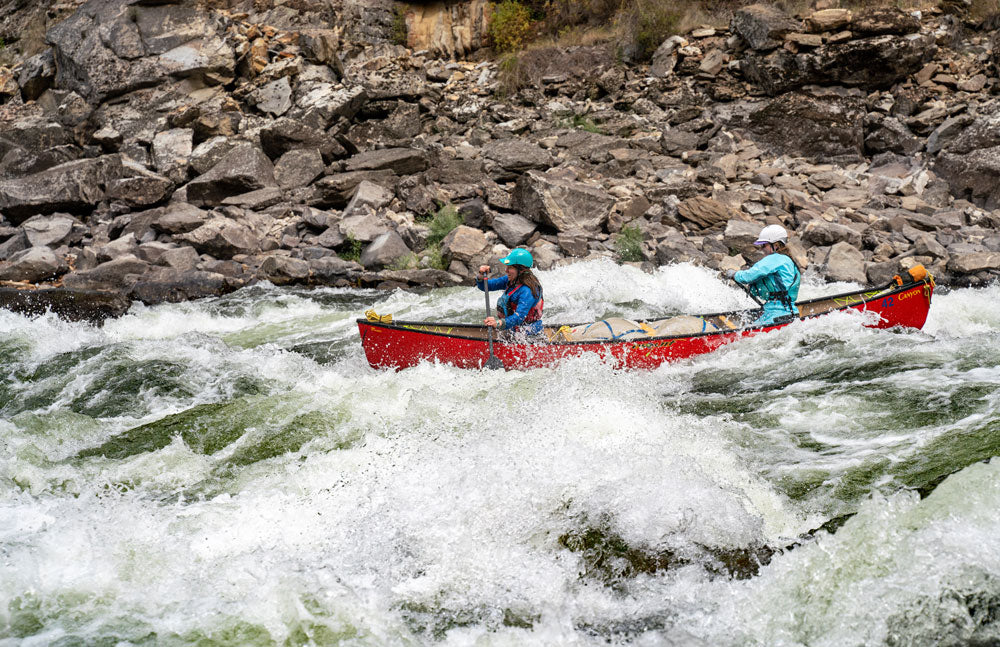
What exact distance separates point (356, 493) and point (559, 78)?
16428 millimetres

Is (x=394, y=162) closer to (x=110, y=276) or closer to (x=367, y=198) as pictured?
(x=367, y=198)

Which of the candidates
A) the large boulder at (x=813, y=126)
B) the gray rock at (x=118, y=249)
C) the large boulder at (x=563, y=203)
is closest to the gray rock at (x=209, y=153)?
the gray rock at (x=118, y=249)

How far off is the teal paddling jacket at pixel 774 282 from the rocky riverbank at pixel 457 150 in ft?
12.8

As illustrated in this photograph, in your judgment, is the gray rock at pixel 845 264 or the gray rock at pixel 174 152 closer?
the gray rock at pixel 845 264

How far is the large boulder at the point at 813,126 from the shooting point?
1504 cm

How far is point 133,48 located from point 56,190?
5.46 metres

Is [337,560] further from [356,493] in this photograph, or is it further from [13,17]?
[13,17]

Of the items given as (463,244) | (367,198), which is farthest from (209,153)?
(463,244)

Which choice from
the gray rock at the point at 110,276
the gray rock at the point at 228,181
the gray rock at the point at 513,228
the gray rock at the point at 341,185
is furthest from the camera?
the gray rock at the point at 228,181

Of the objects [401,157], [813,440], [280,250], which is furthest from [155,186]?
[813,440]

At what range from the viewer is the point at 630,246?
1176 cm

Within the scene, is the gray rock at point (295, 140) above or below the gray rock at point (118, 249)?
above

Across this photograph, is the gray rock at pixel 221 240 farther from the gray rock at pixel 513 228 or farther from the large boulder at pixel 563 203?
the large boulder at pixel 563 203

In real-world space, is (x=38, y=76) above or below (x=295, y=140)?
above
